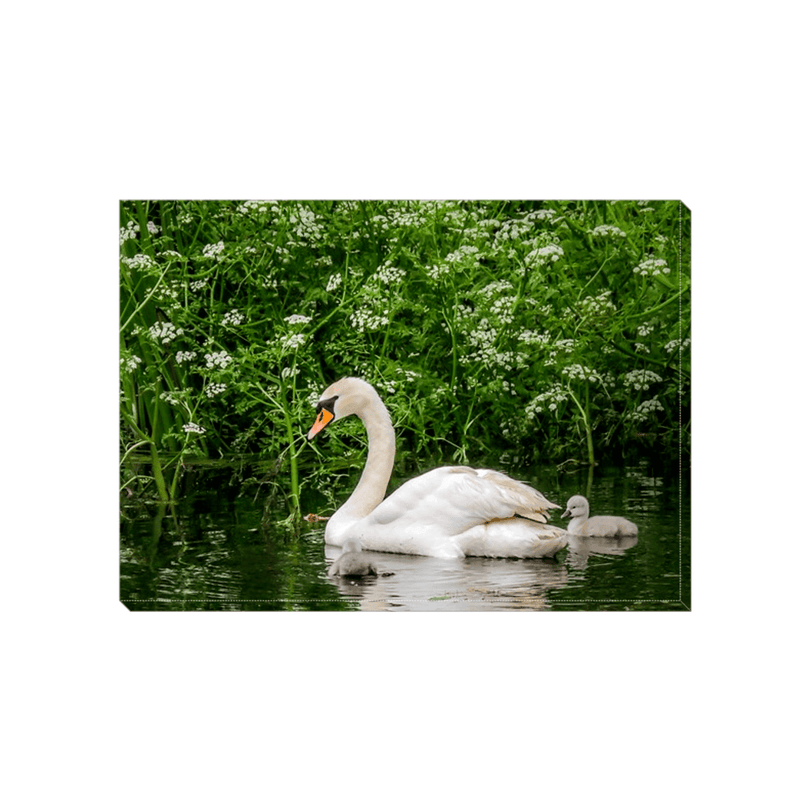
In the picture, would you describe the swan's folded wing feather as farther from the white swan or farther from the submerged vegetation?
the submerged vegetation

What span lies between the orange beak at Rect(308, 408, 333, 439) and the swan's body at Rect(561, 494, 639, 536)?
101 centimetres

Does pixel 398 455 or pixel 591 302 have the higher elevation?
pixel 591 302

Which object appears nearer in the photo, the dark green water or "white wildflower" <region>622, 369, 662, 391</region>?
the dark green water

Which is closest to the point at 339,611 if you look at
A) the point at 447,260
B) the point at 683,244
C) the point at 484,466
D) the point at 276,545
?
the point at 276,545

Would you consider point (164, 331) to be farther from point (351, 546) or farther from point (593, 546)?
point (593, 546)

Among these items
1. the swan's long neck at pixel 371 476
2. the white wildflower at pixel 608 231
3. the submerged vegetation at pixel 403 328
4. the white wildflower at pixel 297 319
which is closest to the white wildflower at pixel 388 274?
the submerged vegetation at pixel 403 328

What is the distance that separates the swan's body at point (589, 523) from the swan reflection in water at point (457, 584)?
0.61 feet

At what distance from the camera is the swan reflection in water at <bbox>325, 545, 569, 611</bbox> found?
19.0 feet

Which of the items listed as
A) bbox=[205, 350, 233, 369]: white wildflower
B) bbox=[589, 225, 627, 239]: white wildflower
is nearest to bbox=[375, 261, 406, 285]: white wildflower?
bbox=[205, 350, 233, 369]: white wildflower

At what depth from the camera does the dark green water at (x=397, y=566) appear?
5824 mm

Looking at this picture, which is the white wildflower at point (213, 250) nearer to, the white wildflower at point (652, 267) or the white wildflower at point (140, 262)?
the white wildflower at point (140, 262)

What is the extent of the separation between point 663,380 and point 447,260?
0.98 meters

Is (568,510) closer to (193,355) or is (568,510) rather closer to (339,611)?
(339,611)
